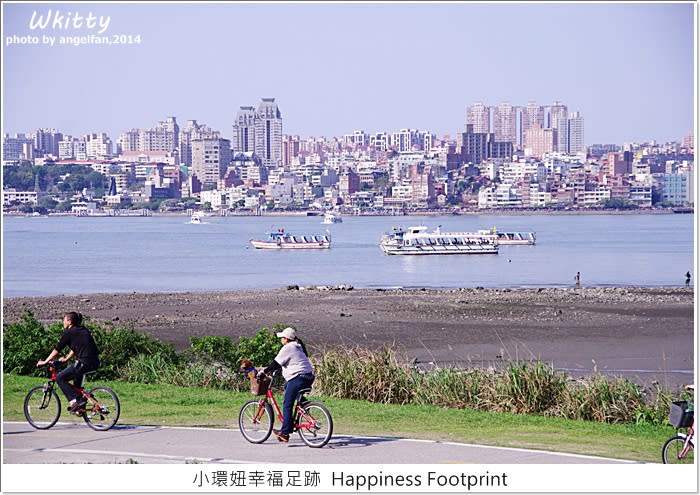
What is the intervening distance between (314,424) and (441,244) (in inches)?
2248

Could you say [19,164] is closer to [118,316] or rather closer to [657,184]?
[118,316]

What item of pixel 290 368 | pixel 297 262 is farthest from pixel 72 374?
pixel 297 262

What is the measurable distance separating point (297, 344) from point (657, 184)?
130474 millimetres

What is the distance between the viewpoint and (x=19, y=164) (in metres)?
86.4

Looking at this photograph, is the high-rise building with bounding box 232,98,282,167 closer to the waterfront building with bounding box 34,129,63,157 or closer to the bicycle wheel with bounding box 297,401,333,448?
the waterfront building with bounding box 34,129,63,157

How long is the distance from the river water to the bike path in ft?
93.9

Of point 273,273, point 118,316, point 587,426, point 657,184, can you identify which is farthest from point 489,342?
point 657,184

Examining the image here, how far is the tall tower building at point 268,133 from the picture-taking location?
451 feet

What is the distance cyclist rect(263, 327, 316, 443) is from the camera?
880 cm

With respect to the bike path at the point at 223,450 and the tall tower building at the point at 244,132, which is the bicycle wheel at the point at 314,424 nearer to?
the bike path at the point at 223,450

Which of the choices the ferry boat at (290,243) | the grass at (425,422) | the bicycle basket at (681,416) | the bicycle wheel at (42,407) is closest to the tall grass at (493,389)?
the grass at (425,422)

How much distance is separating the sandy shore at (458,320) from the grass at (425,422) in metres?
6.37

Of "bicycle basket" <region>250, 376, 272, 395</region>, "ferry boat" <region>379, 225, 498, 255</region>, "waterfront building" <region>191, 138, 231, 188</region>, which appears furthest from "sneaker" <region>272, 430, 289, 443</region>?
"waterfront building" <region>191, 138, 231, 188</region>

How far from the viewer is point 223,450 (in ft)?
29.2
